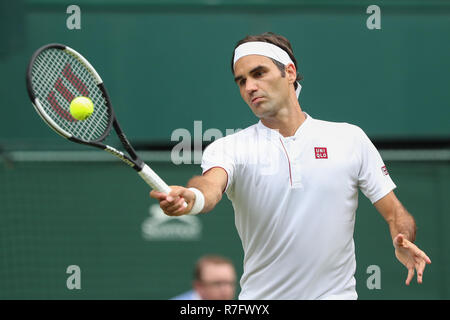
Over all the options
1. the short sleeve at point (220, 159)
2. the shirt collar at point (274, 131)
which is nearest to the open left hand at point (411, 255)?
the shirt collar at point (274, 131)

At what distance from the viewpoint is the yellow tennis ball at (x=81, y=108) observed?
4.00 m

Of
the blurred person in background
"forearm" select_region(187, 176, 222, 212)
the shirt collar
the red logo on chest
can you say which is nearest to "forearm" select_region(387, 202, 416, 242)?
the red logo on chest

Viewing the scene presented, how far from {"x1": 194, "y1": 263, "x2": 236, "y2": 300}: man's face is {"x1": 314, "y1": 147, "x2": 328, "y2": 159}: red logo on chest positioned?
179 cm

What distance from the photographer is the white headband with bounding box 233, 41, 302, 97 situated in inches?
166

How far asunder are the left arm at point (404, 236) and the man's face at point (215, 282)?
1.73 m

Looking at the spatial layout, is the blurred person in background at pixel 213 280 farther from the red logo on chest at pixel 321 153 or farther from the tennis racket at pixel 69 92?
the red logo on chest at pixel 321 153

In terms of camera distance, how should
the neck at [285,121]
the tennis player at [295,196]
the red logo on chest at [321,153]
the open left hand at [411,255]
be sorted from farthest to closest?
the neck at [285,121] → the red logo on chest at [321,153] → the tennis player at [295,196] → the open left hand at [411,255]

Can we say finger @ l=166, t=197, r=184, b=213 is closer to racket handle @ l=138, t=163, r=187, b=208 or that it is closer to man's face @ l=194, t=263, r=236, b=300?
racket handle @ l=138, t=163, r=187, b=208

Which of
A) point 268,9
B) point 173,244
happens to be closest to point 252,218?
point 173,244

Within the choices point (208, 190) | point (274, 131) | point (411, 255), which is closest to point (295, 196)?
point (274, 131)

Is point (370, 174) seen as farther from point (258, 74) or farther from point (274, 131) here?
point (258, 74)

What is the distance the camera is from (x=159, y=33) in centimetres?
852

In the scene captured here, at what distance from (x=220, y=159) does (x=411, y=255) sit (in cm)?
104

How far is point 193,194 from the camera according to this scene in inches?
138
